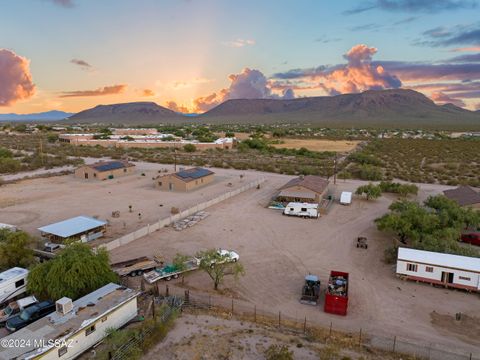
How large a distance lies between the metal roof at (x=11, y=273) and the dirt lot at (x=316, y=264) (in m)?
6.01

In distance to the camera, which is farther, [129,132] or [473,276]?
[129,132]

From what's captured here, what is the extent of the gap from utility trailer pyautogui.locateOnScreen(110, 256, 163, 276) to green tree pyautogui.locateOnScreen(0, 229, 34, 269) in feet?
18.0

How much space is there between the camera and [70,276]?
59.7 feet

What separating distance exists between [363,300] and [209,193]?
27.1 meters

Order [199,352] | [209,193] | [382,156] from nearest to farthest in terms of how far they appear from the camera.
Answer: [199,352], [209,193], [382,156]

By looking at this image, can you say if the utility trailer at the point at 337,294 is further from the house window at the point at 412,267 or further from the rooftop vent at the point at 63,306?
the rooftop vent at the point at 63,306

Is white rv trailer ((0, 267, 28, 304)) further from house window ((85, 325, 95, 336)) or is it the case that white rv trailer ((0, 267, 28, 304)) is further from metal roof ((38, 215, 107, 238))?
house window ((85, 325, 95, 336))

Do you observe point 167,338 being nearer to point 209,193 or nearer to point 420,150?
point 209,193

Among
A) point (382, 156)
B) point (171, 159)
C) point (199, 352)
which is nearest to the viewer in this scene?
point (199, 352)

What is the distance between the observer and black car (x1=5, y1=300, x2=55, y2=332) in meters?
16.0

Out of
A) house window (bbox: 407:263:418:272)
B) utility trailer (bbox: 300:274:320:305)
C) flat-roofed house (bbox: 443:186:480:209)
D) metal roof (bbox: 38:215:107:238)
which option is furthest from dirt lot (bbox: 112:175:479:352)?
flat-roofed house (bbox: 443:186:480:209)

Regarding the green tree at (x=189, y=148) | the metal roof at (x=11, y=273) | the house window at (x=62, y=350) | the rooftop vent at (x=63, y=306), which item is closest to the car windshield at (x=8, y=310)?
the metal roof at (x=11, y=273)

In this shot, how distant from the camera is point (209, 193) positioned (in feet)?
145

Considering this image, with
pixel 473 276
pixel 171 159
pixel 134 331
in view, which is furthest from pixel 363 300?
pixel 171 159
